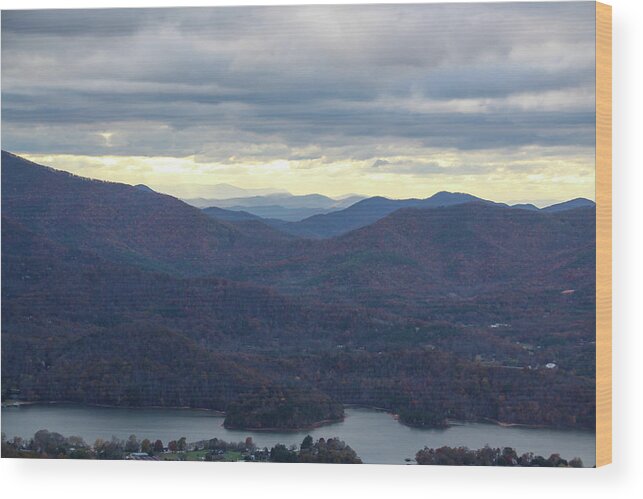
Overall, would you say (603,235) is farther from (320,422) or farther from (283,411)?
(283,411)

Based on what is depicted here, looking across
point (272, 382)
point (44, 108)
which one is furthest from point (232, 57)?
point (272, 382)

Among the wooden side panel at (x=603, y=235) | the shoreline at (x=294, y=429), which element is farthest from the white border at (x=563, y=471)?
the shoreline at (x=294, y=429)

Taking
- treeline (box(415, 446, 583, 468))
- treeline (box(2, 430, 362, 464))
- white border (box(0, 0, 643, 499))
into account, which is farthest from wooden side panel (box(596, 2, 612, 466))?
treeline (box(2, 430, 362, 464))

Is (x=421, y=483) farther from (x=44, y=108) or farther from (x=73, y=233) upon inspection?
(x=44, y=108)

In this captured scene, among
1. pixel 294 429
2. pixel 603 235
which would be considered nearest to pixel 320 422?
pixel 294 429

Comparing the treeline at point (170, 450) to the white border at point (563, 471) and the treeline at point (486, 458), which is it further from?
the treeline at point (486, 458)

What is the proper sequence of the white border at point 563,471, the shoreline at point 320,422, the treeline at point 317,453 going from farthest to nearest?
the treeline at point 317,453 → the shoreline at point 320,422 → the white border at point 563,471
